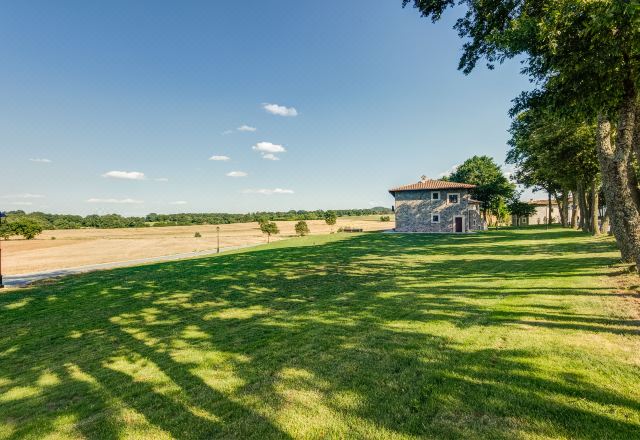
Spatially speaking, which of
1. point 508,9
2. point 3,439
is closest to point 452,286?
point 508,9

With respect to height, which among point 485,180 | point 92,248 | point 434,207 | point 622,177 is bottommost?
point 92,248

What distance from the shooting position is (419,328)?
6.61 metres

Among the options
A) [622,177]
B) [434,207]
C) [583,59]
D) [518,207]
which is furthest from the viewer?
[518,207]

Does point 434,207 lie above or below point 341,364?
above

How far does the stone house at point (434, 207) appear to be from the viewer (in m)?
42.8

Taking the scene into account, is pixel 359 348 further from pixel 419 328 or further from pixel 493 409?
pixel 493 409

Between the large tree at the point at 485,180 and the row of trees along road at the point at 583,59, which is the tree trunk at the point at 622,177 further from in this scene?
the large tree at the point at 485,180

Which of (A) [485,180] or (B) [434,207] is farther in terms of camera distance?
(A) [485,180]

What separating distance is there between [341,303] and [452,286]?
400 centimetres

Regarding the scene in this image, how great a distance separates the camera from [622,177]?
30.0ft

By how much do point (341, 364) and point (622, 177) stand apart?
9.98 m

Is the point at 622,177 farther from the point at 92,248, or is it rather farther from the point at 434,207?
the point at 92,248

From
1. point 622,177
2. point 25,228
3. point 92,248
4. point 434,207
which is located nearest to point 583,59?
point 622,177

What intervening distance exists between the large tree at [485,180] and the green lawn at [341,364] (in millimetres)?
50934
